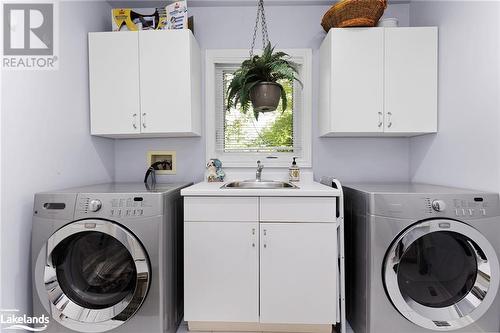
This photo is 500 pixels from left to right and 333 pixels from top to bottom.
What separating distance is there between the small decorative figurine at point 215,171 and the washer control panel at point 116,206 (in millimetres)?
Answer: 788

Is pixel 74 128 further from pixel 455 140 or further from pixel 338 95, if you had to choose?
pixel 455 140

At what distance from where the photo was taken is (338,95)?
196 cm

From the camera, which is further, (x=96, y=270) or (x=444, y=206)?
(x=96, y=270)

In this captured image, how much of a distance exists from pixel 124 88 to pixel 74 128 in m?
0.46

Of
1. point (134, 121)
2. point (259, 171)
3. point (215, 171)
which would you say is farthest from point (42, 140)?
point (259, 171)

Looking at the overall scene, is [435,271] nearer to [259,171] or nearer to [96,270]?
[259,171]

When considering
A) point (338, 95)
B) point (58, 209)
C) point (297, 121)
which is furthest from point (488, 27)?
point (58, 209)

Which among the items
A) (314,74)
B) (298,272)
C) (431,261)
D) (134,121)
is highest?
(314,74)

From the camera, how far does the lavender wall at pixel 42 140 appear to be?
4.77ft

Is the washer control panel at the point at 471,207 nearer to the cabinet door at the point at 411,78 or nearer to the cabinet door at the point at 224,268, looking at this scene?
the cabinet door at the point at 411,78

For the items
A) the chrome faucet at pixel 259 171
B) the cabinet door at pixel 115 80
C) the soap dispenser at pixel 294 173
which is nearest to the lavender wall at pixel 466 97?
the soap dispenser at pixel 294 173

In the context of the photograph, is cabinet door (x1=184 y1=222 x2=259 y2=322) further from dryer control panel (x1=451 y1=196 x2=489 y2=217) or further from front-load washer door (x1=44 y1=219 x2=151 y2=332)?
dryer control panel (x1=451 y1=196 x2=489 y2=217)

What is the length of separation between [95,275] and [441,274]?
2033 millimetres

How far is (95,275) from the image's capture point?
5.15ft
